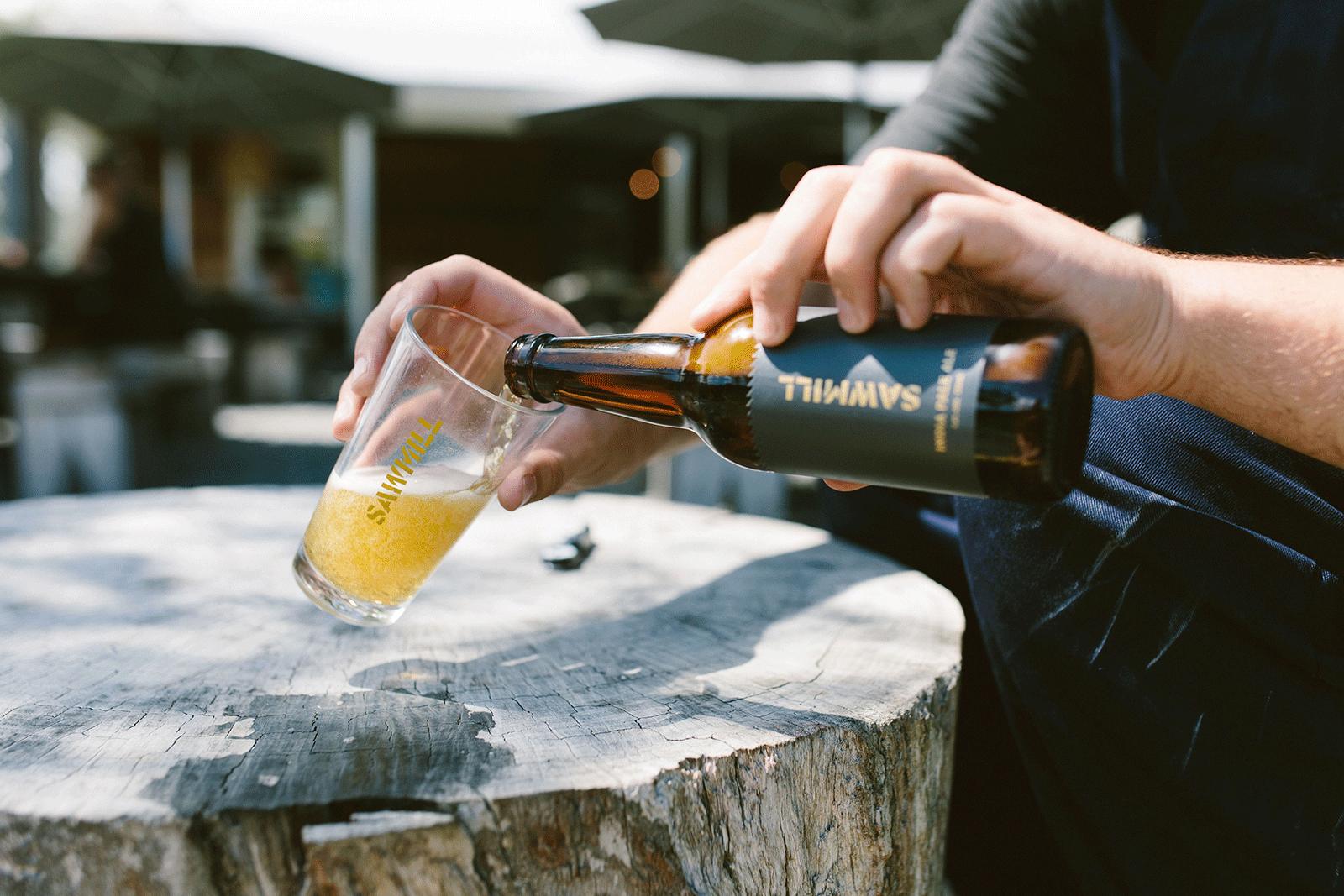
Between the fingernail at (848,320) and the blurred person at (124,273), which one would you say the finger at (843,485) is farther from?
the blurred person at (124,273)

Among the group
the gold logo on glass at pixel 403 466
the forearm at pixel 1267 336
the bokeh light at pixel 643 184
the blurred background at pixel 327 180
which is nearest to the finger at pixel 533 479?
the gold logo on glass at pixel 403 466

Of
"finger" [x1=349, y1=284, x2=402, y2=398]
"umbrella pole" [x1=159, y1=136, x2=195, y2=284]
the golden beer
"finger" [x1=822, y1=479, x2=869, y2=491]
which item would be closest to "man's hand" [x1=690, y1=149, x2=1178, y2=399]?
"finger" [x1=822, y1=479, x2=869, y2=491]

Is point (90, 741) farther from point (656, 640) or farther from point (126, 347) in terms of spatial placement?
point (126, 347)

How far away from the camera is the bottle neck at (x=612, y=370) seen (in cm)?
84

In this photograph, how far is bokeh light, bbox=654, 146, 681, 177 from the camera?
11164 mm

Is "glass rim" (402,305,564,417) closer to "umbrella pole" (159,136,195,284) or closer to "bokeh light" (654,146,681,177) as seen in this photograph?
"umbrella pole" (159,136,195,284)

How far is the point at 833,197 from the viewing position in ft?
2.24

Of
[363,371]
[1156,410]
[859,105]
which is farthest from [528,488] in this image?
[859,105]

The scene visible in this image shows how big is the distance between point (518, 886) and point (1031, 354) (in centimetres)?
52

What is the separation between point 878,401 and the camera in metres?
0.63

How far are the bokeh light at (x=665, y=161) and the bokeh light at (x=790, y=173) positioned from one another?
4.69 feet

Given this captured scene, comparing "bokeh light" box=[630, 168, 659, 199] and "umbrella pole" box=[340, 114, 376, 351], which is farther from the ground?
"bokeh light" box=[630, 168, 659, 199]

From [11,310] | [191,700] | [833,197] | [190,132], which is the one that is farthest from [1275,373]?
[190,132]

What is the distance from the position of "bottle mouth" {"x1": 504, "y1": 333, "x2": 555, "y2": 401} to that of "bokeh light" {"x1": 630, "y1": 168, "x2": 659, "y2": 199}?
11.3 metres
